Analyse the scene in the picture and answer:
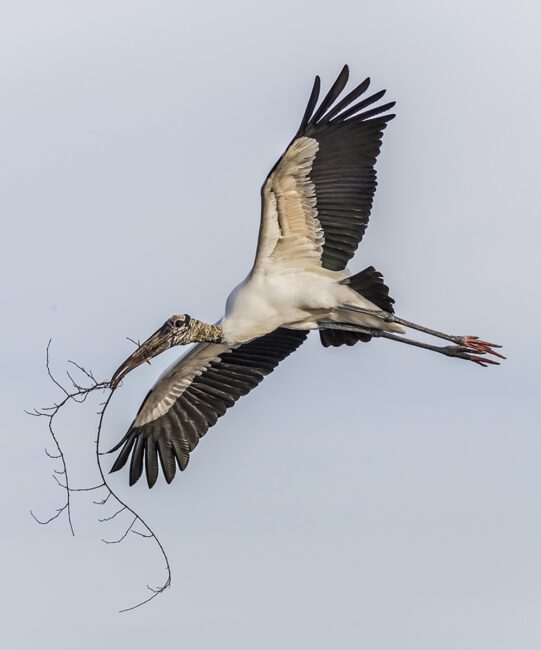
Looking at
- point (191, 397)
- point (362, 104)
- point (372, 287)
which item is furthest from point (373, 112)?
point (191, 397)

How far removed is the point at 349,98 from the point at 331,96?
0.24 meters

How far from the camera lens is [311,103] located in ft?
42.5

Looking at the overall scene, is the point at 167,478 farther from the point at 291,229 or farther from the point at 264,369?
the point at 291,229

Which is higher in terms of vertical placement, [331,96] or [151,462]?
[331,96]

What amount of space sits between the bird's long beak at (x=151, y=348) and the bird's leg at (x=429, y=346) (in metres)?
1.43

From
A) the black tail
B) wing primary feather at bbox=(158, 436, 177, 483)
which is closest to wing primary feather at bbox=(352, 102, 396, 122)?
the black tail

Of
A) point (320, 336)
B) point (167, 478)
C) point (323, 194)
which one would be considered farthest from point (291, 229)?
point (167, 478)

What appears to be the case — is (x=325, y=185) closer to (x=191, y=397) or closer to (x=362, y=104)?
(x=362, y=104)

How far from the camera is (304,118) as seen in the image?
12977 mm

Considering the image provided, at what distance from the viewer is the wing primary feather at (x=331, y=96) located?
13.0 meters

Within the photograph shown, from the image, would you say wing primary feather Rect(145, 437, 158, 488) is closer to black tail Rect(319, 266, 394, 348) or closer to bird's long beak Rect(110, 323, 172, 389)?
bird's long beak Rect(110, 323, 172, 389)

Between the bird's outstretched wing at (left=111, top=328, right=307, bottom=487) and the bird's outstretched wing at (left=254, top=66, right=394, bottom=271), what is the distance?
1397 millimetres

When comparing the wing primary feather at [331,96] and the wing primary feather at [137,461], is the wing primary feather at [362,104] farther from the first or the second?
the wing primary feather at [137,461]

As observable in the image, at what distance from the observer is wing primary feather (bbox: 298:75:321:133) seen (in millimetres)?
12938
